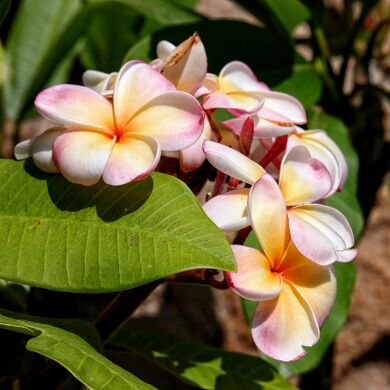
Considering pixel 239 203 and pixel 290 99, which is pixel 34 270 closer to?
pixel 239 203

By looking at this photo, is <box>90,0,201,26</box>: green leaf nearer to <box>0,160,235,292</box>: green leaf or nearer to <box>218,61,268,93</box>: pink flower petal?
<box>218,61,268,93</box>: pink flower petal

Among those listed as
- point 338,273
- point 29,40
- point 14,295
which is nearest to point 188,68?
point 14,295

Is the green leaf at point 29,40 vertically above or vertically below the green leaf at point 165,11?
below

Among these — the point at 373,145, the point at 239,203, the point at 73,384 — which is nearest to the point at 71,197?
the point at 239,203

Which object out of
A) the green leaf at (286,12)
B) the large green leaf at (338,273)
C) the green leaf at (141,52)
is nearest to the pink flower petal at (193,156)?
the large green leaf at (338,273)

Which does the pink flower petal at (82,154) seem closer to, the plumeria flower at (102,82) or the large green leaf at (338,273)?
the plumeria flower at (102,82)

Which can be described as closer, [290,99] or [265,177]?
[265,177]

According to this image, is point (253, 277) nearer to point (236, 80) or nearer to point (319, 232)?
point (319, 232)
